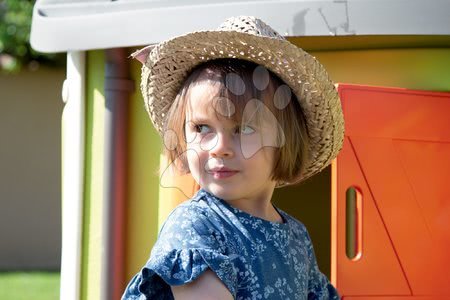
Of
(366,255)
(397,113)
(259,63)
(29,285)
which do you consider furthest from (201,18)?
(29,285)

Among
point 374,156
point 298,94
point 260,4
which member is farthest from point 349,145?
point 298,94

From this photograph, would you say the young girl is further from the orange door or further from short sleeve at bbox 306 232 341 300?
the orange door

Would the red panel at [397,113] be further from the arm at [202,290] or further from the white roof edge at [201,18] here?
the arm at [202,290]

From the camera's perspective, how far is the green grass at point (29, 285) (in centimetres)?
855

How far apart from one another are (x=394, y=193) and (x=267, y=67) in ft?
4.16

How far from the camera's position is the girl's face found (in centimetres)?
225

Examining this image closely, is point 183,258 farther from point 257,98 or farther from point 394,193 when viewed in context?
point 394,193

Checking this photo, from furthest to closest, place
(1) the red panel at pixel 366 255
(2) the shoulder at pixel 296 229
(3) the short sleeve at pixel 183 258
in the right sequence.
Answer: (1) the red panel at pixel 366 255 → (2) the shoulder at pixel 296 229 → (3) the short sleeve at pixel 183 258

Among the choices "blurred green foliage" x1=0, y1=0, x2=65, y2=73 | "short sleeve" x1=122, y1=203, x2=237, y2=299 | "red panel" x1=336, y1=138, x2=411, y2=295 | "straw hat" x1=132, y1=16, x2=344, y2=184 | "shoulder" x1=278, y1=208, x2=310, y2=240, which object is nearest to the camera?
"short sleeve" x1=122, y1=203, x2=237, y2=299

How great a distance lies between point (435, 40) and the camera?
351 cm

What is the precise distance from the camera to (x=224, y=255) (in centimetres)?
215

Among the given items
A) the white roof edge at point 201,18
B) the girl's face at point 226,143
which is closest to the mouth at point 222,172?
the girl's face at point 226,143

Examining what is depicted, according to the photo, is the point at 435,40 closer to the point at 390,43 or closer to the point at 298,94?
the point at 390,43

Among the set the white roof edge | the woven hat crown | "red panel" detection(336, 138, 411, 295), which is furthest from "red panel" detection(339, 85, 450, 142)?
the woven hat crown
